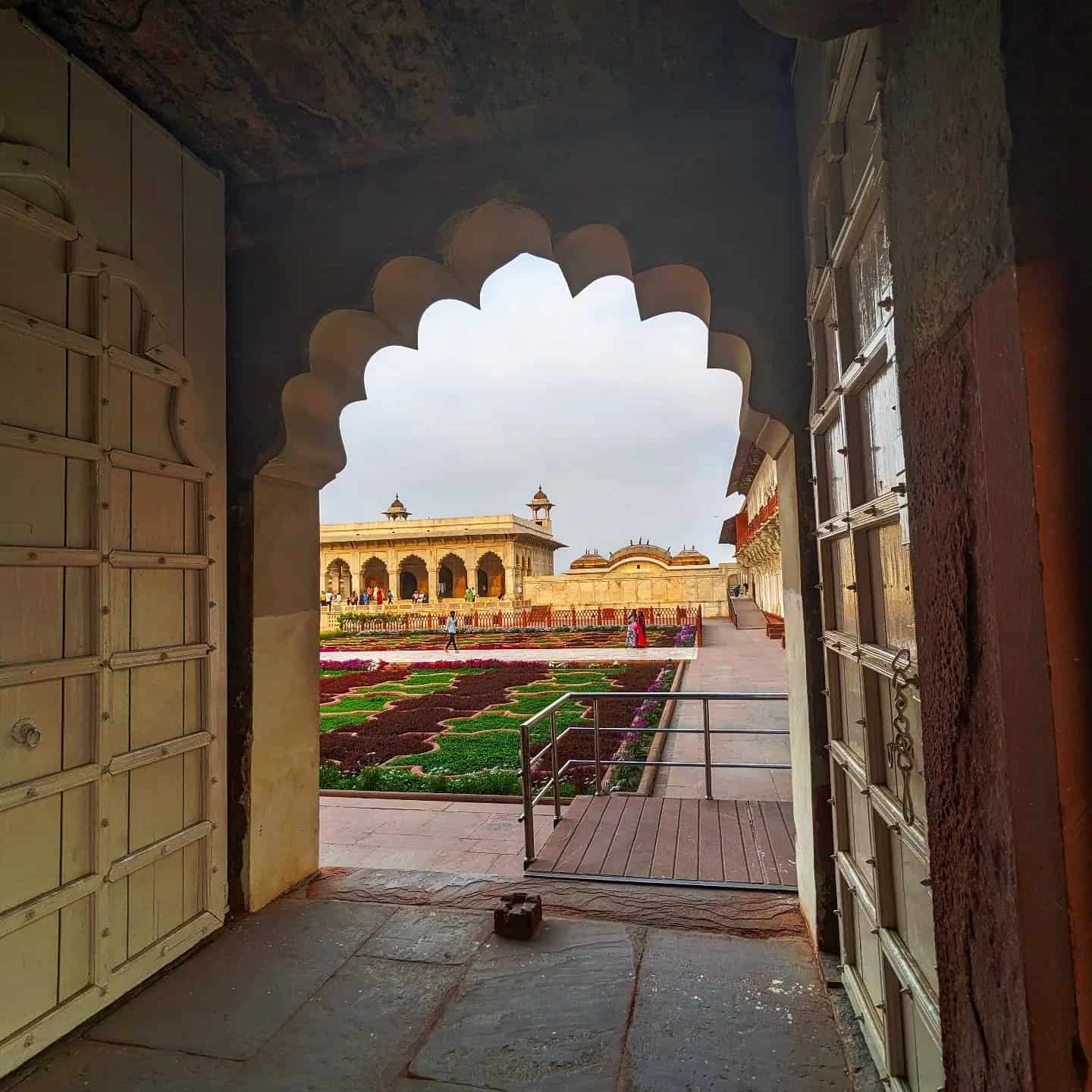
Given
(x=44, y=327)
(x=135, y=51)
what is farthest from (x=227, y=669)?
(x=135, y=51)

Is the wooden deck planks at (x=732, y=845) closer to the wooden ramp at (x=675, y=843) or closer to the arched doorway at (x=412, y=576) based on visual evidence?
the wooden ramp at (x=675, y=843)

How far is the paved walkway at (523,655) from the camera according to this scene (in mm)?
19219

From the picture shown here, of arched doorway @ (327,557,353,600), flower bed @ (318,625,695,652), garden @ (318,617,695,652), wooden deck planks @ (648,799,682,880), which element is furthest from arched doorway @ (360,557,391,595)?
wooden deck planks @ (648,799,682,880)

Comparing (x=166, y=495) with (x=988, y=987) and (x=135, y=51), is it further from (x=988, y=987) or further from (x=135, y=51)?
(x=988, y=987)

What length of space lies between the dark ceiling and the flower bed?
65.8ft

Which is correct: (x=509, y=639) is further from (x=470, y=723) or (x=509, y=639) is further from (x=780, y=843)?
(x=780, y=843)

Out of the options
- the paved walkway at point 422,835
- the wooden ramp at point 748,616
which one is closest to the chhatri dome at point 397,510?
the wooden ramp at point 748,616

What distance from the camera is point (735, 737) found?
9484mm

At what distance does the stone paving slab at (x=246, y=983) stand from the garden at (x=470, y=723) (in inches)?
88.3

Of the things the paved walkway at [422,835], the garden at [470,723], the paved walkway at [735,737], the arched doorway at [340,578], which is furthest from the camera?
the arched doorway at [340,578]

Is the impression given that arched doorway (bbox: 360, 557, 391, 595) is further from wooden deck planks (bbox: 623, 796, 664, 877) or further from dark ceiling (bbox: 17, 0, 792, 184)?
dark ceiling (bbox: 17, 0, 792, 184)

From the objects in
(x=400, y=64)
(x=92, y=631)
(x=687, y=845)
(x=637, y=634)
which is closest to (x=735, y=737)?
(x=687, y=845)

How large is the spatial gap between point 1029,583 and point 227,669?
372 centimetres

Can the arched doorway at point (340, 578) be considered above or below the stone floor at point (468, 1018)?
above
